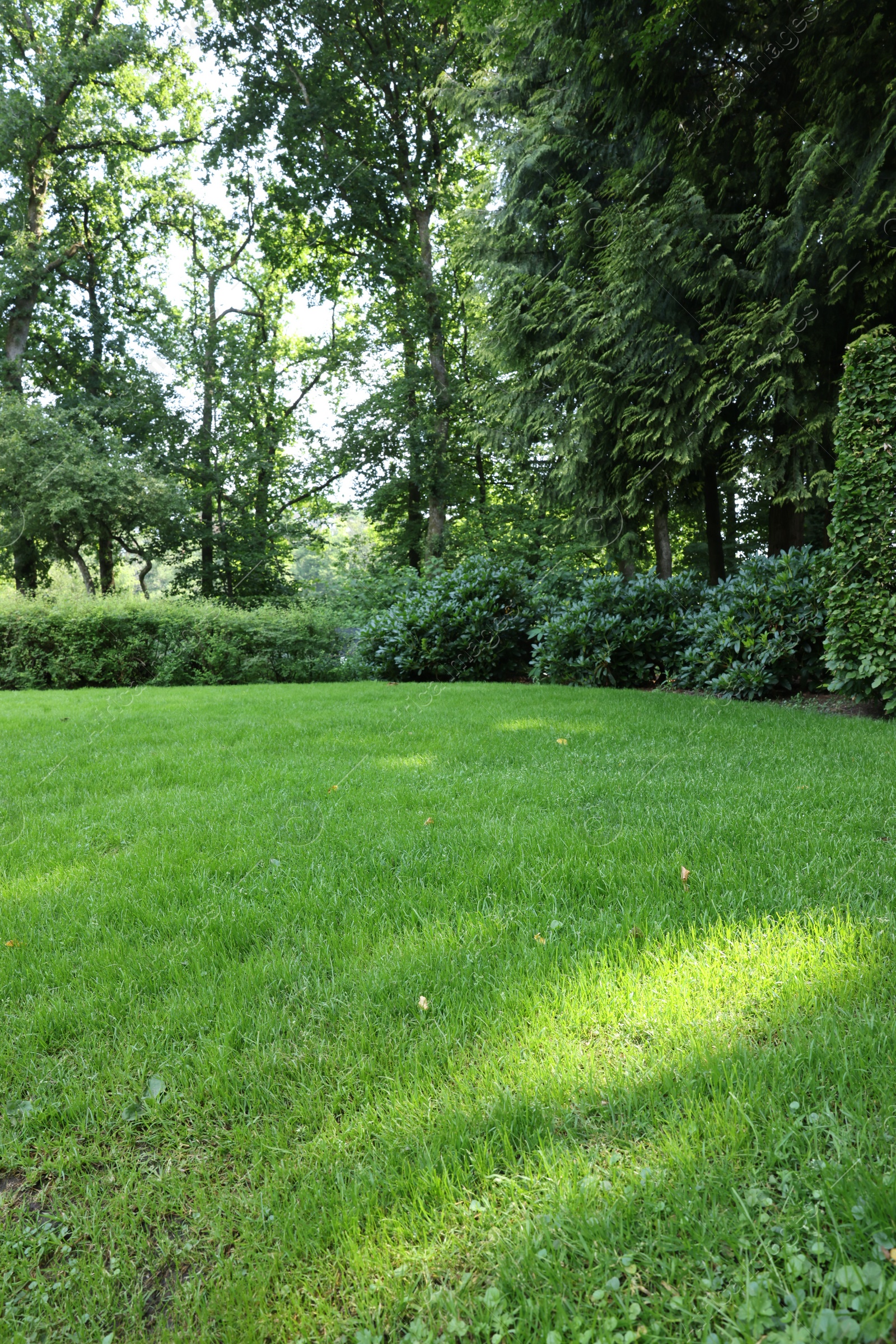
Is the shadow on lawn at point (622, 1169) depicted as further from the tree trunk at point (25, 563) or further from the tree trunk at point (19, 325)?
the tree trunk at point (19, 325)

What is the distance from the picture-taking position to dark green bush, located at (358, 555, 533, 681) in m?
10.0

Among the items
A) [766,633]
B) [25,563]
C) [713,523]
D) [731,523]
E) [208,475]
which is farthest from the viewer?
[208,475]

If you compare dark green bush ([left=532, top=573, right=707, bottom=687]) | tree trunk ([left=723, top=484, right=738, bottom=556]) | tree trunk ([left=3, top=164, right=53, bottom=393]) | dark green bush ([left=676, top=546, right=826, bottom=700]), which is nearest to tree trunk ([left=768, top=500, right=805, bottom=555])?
dark green bush ([left=532, top=573, right=707, bottom=687])

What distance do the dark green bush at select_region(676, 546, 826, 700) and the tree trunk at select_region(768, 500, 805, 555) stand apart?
168cm

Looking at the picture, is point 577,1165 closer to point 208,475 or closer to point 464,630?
point 464,630

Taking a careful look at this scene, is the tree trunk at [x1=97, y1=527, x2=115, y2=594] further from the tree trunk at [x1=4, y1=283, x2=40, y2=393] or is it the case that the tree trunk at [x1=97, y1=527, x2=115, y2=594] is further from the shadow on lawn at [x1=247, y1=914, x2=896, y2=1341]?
the shadow on lawn at [x1=247, y1=914, x2=896, y2=1341]

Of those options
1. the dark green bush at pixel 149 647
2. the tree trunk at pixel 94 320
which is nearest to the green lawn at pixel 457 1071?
the dark green bush at pixel 149 647

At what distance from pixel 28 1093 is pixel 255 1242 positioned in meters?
0.83

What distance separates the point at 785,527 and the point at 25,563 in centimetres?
1824

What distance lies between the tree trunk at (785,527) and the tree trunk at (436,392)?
9.48 meters

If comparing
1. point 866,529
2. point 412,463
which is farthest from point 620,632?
point 412,463

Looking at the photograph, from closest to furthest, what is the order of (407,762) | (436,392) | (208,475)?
(407,762) < (436,392) < (208,475)

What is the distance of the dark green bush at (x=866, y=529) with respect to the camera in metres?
5.46

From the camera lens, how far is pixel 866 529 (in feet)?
18.6
